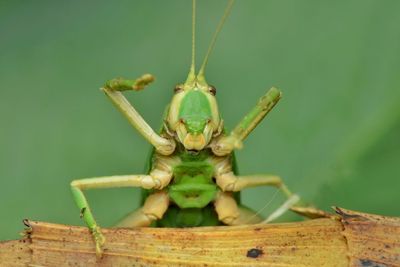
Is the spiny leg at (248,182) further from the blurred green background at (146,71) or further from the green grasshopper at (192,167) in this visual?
the blurred green background at (146,71)

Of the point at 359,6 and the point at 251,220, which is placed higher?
the point at 359,6

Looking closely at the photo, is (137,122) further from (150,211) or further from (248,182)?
(248,182)

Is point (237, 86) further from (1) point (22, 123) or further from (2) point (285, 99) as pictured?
(1) point (22, 123)

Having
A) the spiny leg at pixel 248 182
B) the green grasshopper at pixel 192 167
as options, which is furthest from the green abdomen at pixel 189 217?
the spiny leg at pixel 248 182

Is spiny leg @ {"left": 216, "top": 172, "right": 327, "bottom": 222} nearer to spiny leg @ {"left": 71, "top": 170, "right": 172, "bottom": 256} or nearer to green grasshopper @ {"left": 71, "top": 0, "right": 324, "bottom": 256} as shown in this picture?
green grasshopper @ {"left": 71, "top": 0, "right": 324, "bottom": 256}

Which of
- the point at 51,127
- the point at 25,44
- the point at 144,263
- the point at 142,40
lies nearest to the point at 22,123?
the point at 51,127

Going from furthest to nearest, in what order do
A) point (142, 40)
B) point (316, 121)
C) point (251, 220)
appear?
point (142, 40) < point (316, 121) < point (251, 220)

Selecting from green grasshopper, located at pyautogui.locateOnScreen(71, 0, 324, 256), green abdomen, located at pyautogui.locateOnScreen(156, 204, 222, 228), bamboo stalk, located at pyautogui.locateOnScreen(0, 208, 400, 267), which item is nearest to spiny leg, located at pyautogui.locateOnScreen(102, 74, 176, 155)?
green grasshopper, located at pyautogui.locateOnScreen(71, 0, 324, 256)
